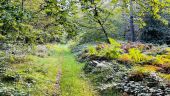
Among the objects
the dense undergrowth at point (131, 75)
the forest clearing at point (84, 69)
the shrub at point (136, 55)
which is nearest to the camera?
the forest clearing at point (84, 69)

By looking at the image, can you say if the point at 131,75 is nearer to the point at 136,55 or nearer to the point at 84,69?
the point at 136,55

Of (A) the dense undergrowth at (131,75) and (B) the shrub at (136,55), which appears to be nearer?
(A) the dense undergrowth at (131,75)

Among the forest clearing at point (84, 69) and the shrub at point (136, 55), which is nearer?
the forest clearing at point (84, 69)

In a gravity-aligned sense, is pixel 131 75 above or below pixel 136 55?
below

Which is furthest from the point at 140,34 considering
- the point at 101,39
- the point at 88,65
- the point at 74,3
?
the point at 74,3

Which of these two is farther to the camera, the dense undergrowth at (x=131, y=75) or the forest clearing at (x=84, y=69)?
the dense undergrowth at (x=131, y=75)

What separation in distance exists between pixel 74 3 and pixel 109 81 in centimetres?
373

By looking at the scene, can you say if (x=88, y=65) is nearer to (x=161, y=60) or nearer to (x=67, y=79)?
(x=67, y=79)

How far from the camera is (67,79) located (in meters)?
13.8

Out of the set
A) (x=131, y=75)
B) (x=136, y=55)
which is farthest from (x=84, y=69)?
(x=131, y=75)

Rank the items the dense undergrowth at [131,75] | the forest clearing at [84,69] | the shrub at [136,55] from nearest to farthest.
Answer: the forest clearing at [84,69]
the dense undergrowth at [131,75]
the shrub at [136,55]

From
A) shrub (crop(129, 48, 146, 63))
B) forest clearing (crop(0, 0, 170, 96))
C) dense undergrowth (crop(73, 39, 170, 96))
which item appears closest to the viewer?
forest clearing (crop(0, 0, 170, 96))

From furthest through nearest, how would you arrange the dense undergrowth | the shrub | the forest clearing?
1. the shrub
2. the dense undergrowth
3. the forest clearing

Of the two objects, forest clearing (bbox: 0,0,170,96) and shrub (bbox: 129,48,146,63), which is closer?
forest clearing (bbox: 0,0,170,96)
